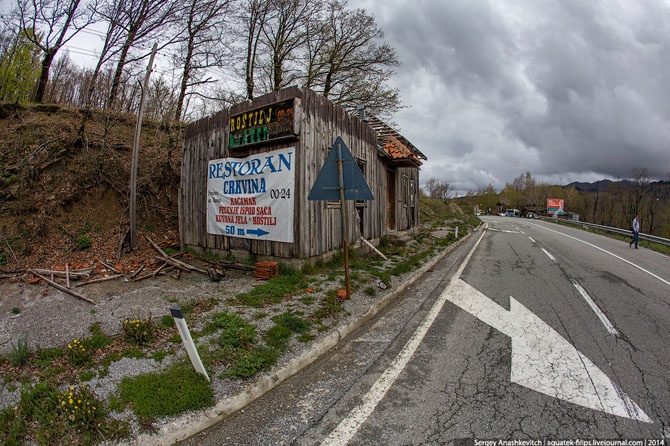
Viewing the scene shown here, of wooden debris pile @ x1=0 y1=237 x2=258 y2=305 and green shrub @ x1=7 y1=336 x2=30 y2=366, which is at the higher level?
wooden debris pile @ x1=0 y1=237 x2=258 y2=305

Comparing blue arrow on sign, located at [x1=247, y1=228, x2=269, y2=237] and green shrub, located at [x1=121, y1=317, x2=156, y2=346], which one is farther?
blue arrow on sign, located at [x1=247, y1=228, x2=269, y2=237]

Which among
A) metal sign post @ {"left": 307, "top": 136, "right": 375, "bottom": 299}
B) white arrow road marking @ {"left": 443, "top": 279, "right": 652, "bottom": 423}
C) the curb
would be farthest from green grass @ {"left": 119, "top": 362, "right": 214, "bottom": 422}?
white arrow road marking @ {"left": 443, "top": 279, "right": 652, "bottom": 423}

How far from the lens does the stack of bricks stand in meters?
7.22

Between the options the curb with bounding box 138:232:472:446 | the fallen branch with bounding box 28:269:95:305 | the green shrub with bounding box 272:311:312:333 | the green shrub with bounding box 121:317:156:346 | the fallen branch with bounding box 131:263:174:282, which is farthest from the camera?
the fallen branch with bounding box 131:263:174:282

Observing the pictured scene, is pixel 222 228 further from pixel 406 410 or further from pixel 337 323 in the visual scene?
pixel 406 410

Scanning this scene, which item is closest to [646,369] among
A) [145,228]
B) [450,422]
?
[450,422]

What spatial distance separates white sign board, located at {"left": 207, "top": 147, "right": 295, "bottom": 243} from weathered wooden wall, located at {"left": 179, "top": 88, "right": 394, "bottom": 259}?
0.19 metres

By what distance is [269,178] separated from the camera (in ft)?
25.8

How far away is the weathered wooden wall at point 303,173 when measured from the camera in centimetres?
746

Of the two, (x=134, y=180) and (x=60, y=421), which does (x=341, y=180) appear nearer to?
(x=60, y=421)

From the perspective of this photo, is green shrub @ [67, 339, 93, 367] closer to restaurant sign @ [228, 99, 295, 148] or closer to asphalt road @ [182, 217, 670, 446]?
asphalt road @ [182, 217, 670, 446]

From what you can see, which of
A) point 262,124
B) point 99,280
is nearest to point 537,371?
point 262,124

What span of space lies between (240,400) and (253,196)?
587 cm

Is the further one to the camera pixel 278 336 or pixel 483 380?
pixel 278 336
